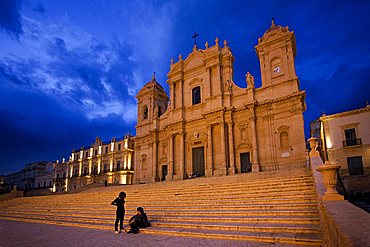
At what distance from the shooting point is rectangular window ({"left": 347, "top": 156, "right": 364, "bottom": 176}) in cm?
2392

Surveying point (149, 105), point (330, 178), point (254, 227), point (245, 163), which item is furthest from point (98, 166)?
point (330, 178)

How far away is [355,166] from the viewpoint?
2438 cm

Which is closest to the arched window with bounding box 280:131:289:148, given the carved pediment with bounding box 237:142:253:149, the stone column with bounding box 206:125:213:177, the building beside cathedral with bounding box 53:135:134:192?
the carved pediment with bounding box 237:142:253:149

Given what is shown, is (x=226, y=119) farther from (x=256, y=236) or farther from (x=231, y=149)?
(x=256, y=236)

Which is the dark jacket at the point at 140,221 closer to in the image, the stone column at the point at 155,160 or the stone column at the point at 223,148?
the stone column at the point at 223,148

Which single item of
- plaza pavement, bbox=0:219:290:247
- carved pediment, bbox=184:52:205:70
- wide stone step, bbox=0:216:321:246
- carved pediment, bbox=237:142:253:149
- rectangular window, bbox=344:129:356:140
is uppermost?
carved pediment, bbox=184:52:205:70

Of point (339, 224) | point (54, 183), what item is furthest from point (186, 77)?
point (54, 183)

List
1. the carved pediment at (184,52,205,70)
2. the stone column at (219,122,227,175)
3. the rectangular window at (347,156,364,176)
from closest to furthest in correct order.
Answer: the stone column at (219,122,227,175) < the rectangular window at (347,156,364,176) < the carved pediment at (184,52,205,70)

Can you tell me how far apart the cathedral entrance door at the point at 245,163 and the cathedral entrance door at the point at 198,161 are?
12.3 feet

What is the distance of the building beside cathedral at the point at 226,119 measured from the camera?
19125mm

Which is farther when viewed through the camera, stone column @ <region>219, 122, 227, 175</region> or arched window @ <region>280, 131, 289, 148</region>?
stone column @ <region>219, 122, 227, 175</region>

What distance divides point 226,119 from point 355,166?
48.1ft

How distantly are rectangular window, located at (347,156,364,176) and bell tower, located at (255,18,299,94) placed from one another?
12.1 meters

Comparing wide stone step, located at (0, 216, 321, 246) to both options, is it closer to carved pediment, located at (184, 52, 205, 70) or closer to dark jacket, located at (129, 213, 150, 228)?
dark jacket, located at (129, 213, 150, 228)
